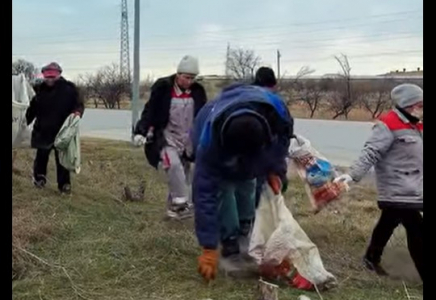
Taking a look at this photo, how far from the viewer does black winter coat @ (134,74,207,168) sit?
4.87 metres

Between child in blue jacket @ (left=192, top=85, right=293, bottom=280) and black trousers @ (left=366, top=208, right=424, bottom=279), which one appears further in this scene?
black trousers @ (left=366, top=208, right=424, bottom=279)

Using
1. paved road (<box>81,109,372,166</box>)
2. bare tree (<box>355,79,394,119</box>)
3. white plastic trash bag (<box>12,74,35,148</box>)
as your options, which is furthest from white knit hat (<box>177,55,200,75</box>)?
bare tree (<box>355,79,394,119</box>)

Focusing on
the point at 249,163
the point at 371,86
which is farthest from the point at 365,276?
the point at 371,86

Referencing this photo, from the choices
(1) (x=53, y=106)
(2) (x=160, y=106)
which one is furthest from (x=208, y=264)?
(1) (x=53, y=106)

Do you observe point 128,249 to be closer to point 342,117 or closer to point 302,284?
point 302,284

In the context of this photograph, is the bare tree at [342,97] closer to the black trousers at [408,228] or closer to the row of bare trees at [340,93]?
the row of bare trees at [340,93]

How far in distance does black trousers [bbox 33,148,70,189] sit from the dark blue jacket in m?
3.14

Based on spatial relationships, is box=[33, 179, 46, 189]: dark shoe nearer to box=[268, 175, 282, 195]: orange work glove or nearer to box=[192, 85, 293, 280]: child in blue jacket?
box=[192, 85, 293, 280]: child in blue jacket

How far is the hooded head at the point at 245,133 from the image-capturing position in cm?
302

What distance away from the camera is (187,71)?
15.9 feet

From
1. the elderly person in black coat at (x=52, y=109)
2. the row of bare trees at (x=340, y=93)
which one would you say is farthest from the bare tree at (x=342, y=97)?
the elderly person in black coat at (x=52, y=109)

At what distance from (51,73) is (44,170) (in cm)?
95

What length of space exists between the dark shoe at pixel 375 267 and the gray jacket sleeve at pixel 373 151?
24.1 inches

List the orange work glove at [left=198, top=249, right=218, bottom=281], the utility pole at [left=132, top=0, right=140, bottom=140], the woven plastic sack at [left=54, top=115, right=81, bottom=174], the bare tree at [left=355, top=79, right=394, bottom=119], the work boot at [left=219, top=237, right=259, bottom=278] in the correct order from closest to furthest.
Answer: the orange work glove at [left=198, top=249, right=218, bottom=281] → the work boot at [left=219, top=237, right=259, bottom=278] → the woven plastic sack at [left=54, top=115, right=81, bottom=174] → the bare tree at [left=355, top=79, right=394, bottom=119] → the utility pole at [left=132, top=0, right=140, bottom=140]
